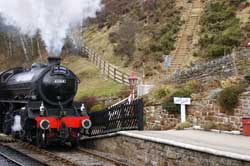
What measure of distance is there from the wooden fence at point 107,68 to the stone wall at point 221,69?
553 centimetres

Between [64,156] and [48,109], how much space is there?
2060 millimetres

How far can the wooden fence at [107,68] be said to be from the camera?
27469mm

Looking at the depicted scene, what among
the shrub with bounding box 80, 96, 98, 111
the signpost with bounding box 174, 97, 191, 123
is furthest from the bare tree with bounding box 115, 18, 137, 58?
the signpost with bounding box 174, 97, 191, 123

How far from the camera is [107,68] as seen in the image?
30.7 m

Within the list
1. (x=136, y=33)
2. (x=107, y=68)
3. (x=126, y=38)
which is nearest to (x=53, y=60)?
(x=107, y=68)

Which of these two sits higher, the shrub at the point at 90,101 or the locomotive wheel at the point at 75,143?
the shrub at the point at 90,101

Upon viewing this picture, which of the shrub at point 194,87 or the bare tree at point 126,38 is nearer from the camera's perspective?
the shrub at point 194,87

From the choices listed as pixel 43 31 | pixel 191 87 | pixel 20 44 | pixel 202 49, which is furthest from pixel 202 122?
pixel 20 44

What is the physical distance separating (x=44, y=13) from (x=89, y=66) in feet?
44.2

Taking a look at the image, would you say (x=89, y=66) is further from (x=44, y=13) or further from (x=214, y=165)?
(x=214, y=165)

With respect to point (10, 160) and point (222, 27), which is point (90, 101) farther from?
point (222, 27)

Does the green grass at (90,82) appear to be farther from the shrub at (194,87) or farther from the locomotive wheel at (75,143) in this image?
the locomotive wheel at (75,143)

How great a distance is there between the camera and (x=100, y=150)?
1416 cm

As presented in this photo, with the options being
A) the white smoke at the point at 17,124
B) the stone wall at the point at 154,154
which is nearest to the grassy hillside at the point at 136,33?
the white smoke at the point at 17,124
